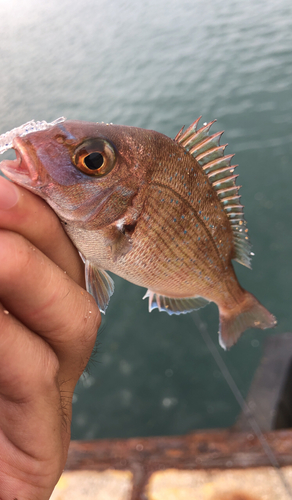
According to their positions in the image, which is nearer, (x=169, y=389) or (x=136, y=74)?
(x=169, y=389)

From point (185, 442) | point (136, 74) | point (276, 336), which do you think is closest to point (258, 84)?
point (136, 74)

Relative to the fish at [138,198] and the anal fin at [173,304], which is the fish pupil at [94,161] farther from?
the anal fin at [173,304]

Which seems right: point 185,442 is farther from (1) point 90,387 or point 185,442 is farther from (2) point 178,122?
(2) point 178,122

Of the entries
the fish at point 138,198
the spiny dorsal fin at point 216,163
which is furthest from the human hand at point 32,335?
the spiny dorsal fin at point 216,163

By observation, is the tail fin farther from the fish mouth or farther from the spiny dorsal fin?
the fish mouth

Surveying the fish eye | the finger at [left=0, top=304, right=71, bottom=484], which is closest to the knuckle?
the finger at [left=0, top=304, right=71, bottom=484]
